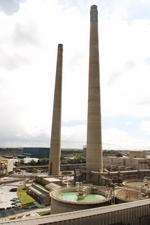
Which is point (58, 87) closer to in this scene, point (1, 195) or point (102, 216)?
point (1, 195)

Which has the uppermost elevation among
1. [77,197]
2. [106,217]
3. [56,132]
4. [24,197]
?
[56,132]

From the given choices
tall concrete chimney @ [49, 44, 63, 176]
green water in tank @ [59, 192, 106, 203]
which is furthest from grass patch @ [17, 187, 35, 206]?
green water in tank @ [59, 192, 106, 203]

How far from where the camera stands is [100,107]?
42.9 metres

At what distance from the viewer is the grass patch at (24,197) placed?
1692 inches

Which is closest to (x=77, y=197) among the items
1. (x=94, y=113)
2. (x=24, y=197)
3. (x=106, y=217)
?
(x=106, y=217)

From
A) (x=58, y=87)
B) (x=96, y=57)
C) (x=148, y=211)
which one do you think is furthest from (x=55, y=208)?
(x=58, y=87)

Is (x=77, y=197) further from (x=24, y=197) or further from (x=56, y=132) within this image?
(x=56, y=132)

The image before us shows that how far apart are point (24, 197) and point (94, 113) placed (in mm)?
17360

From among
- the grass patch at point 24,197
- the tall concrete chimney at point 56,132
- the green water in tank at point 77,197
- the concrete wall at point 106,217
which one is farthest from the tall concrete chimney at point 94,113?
the concrete wall at point 106,217

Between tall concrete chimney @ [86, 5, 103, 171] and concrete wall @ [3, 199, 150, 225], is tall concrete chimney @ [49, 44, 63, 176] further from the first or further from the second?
concrete wall @ [3, 199, 150, 225]

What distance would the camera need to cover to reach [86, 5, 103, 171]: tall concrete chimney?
1661 inches

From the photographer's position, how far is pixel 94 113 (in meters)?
42.3

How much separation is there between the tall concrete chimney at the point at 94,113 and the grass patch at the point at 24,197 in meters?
9.59

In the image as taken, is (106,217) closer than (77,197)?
Yes
